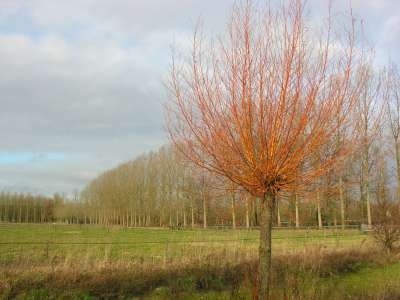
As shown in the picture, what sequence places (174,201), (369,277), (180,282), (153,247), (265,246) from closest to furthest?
(265,246), (180,282), (369,277), (153,247), (174,201)

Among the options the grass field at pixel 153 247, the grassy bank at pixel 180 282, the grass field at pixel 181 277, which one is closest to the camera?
the grassy bank at pixel 180 282

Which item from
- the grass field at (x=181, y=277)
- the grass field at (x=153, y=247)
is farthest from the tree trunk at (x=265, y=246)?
the grass field at (x=153, y=247)

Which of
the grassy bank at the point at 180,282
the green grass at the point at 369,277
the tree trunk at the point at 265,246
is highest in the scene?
the tree trunk at the point at 265,246

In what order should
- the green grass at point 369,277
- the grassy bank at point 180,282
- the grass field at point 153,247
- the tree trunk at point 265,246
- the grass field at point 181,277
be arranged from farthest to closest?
the grass field at point 153,247 → the green grass at point 369,277 → the grass field at point 181,277 → the grassy bank at point 180,282 → the tree trunk at point 265,246

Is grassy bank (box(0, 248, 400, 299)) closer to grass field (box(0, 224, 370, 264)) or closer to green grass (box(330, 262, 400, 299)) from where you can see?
green grass (box(330, 262, 400, 299))

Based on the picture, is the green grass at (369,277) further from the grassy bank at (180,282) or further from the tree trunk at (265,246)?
the tree trunk at (265,246)

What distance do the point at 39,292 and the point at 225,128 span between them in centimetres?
677

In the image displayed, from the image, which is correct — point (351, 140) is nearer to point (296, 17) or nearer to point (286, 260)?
point (296, 17)

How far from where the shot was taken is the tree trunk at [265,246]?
5480 millimetres

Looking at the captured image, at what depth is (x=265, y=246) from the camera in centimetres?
557

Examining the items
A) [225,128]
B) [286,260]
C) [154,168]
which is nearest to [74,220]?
[154,168]

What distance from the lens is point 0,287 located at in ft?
31.1

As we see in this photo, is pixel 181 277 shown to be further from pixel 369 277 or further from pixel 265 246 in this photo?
pixel 265 246

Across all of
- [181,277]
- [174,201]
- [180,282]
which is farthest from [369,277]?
[174,201]
